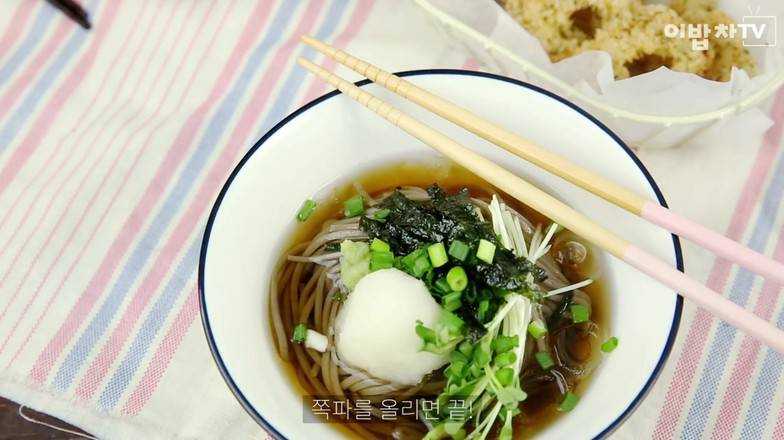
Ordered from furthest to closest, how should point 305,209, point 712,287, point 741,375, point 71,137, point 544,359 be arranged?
point 71,137 < point 712,287 < point 741,375 < point 305,209 < point 544,359

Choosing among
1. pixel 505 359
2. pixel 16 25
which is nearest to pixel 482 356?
pixel 505 359

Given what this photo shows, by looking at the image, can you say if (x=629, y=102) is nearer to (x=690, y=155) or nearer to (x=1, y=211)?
(x=690, y=155)

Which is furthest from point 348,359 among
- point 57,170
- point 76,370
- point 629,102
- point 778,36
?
point 778,36

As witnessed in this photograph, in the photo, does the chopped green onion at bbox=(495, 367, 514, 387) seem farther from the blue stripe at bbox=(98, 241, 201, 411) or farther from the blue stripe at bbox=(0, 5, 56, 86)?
the blue stripe at bbox=(0, 5, 56, 86)

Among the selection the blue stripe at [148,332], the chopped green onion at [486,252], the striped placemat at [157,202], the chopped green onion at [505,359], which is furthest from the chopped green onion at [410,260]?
the blue stripe at [148,332]

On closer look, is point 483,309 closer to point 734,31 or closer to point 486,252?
point 486,252

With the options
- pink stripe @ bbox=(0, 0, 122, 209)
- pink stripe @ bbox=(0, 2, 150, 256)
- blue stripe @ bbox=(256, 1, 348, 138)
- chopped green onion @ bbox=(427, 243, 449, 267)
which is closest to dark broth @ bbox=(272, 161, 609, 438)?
chopped green onion @ bbox=(427, 243, 449, 267)

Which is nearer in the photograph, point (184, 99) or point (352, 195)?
point (352, 195)
